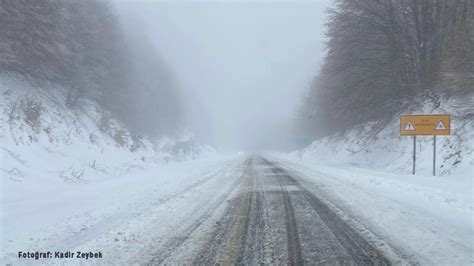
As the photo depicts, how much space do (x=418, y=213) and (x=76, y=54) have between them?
951 inches

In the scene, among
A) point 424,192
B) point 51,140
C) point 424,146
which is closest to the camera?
point 424,192

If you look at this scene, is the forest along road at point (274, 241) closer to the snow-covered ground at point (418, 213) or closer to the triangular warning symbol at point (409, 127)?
the snow-covered ground at point (418, 213)

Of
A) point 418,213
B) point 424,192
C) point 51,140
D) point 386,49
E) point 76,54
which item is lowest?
point 418,213

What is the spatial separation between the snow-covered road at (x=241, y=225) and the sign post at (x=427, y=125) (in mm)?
5352

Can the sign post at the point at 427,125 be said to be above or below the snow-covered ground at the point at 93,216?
above

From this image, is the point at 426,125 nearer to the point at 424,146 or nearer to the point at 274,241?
the point at 424,146

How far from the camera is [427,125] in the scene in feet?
64.7

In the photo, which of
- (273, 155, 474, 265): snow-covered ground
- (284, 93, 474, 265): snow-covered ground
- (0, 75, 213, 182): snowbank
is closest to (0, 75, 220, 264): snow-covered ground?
(0, 75, 213, 182): snowbank

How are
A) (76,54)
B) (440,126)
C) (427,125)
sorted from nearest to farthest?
(440,126) → (427,125) → (76,54)

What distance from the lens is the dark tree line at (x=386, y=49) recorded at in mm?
28781

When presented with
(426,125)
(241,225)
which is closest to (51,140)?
(241,225)

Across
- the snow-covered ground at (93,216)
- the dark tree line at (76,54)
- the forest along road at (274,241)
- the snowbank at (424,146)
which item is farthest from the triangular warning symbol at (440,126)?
the dark tree line at (76,54)

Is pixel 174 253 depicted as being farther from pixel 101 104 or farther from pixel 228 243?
pixel 101 104

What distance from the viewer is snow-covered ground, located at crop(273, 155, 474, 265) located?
22.1ft
